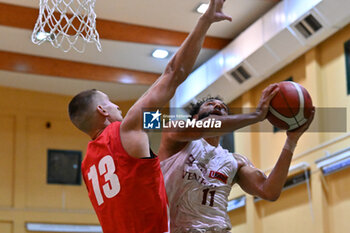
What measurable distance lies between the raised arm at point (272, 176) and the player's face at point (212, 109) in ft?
1.45

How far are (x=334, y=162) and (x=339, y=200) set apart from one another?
1.83 feet

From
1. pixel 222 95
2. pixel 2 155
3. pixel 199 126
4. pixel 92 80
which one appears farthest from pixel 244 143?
pixel 199 126

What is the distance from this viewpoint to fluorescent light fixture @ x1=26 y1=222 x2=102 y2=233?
1291cm

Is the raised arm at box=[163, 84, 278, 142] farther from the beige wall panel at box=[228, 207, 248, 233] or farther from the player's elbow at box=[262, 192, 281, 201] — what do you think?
the beige wall panel at box=[228, 207, 248, 233]

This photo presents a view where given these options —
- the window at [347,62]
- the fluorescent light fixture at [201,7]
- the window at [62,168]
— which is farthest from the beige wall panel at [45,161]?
the window at [347,62]

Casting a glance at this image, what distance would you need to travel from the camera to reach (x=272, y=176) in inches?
179

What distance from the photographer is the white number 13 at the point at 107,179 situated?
148 inches

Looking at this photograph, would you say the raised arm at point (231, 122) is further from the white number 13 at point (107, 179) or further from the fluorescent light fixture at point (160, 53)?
the fluorescent light fixture at point (160, 53)

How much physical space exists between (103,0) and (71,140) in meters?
4.87

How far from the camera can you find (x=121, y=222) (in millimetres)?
3783

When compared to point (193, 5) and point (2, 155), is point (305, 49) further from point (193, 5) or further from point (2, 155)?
point (2, 155)

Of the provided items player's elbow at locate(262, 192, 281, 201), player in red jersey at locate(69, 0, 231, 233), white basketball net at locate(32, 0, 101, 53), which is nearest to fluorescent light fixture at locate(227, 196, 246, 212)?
white basketball net at locate(32, 0, 101, 53)

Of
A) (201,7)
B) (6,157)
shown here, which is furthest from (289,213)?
(6,157)

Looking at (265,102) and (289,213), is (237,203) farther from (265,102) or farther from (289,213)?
(265,102)
